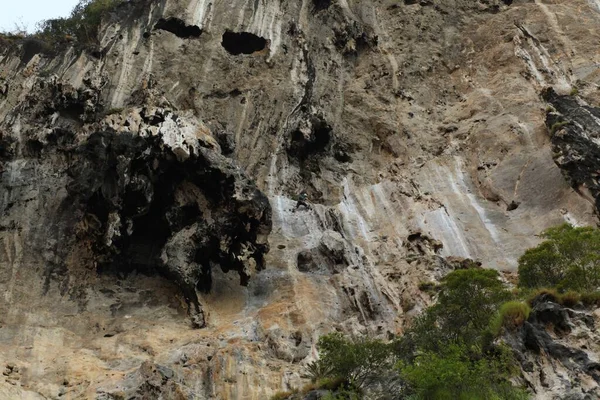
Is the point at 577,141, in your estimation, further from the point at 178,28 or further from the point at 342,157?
the point at 178,28

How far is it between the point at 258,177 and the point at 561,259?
15120 mm

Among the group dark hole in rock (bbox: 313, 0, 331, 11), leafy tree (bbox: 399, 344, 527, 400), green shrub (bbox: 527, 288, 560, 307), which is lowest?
leafy tree (bbox: 399, 344, 527, 400)

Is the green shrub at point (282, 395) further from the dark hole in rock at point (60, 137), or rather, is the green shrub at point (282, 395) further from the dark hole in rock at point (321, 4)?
the dark hole in rock at point (321, 4)

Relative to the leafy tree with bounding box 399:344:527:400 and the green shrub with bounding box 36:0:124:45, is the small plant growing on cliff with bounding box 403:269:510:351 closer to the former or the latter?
the leafy tree with bounding box 399:344:527:400

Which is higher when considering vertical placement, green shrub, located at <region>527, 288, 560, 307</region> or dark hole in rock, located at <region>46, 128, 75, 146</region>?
dark hole in rock, located at <region>46, 128, 75, 146</region>

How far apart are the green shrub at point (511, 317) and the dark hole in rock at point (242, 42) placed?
25700 mm

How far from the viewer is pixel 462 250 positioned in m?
27.5

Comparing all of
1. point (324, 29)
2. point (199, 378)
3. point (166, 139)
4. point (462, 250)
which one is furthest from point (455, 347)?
point (324, 29)

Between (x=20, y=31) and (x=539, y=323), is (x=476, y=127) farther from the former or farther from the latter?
(x=20, y=31)

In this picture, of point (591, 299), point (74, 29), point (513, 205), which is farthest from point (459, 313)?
point (74, 29)

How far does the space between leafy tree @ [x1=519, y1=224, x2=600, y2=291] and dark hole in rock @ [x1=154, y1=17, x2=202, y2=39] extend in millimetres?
24334

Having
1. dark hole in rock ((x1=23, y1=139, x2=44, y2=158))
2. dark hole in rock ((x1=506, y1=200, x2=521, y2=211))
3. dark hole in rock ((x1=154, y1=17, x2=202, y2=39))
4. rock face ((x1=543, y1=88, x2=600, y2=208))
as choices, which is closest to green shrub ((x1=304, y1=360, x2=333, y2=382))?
dark hole in rock ((x1=506, y1=200, x2=521, y2=211))

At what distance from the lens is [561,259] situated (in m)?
19.6

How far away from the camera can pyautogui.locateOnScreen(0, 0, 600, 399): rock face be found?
22.3 meters
